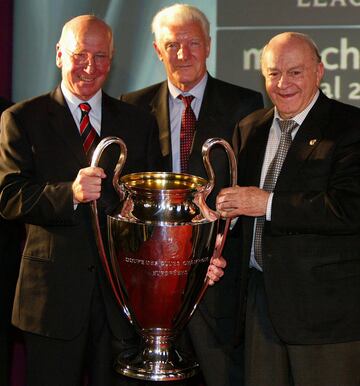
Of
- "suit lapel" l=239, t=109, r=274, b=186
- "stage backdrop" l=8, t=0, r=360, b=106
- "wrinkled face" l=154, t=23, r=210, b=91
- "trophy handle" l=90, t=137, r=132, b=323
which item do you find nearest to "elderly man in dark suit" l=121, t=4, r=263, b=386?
"wrinkled face" l=154, t=23, r=210, b=91

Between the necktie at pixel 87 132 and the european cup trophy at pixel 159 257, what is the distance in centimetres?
41

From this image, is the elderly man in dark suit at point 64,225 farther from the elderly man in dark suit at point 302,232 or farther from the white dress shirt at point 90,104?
the elderly man in dark suit at point 302,232

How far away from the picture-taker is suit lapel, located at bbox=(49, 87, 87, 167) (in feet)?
9.94

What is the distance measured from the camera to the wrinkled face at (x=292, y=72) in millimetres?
2996

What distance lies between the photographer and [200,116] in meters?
3.38

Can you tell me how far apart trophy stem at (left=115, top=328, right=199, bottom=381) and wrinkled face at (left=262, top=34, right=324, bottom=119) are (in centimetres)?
88

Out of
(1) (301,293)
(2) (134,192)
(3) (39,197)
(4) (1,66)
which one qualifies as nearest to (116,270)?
(2) (134,192)

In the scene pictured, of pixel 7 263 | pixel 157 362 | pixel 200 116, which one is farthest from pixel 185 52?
pixel 157 362

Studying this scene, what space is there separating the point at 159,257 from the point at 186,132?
95 centimetres

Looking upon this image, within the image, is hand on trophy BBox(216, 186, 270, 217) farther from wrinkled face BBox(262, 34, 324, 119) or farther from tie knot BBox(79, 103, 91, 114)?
tie knot BBox(79, 103, 91, 114)

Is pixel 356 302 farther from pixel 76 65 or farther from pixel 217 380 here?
pixel 76 65

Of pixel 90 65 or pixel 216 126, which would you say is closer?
pixel 90 65

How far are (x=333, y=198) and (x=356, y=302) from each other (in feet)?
1.16

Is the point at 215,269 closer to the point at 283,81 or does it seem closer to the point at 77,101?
the point at 283,81
